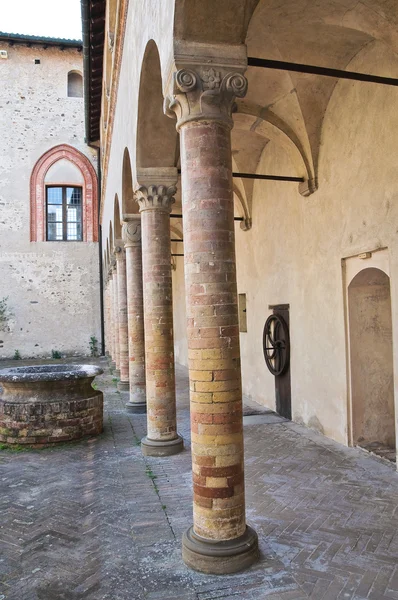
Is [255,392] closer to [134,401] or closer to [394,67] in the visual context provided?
[134,401]

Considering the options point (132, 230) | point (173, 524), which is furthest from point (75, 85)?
point (173, 524)

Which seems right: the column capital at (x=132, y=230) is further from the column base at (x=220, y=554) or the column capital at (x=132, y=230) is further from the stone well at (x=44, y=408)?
the column base at (x=220, y=554)

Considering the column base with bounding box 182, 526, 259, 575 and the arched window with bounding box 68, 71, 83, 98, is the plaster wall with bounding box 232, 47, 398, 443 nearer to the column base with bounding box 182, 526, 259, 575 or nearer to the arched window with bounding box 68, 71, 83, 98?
the column base with bounding box 182, 526, 259, 575

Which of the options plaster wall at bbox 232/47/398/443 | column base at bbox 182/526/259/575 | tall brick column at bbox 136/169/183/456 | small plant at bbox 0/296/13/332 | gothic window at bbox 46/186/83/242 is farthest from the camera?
gothic window at bbox 46/186/83/242

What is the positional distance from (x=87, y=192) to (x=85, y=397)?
60.3 feet

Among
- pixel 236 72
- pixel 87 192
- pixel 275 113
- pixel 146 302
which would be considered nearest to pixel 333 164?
pixel 275 113

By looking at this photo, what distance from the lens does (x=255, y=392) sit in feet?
39.1

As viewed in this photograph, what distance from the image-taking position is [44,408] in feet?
27.0

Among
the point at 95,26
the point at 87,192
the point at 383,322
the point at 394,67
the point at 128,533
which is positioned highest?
the point at 95,26

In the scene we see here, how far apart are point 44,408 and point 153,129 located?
4599 mm

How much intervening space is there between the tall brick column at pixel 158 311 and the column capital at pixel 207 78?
325 cm

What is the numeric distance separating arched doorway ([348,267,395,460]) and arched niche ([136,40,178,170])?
10.9ft

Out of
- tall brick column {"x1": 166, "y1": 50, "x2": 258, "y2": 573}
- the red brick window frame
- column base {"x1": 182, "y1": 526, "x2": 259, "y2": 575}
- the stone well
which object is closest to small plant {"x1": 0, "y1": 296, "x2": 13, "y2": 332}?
the red brick window frame

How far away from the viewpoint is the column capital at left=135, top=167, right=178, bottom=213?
7.51m
